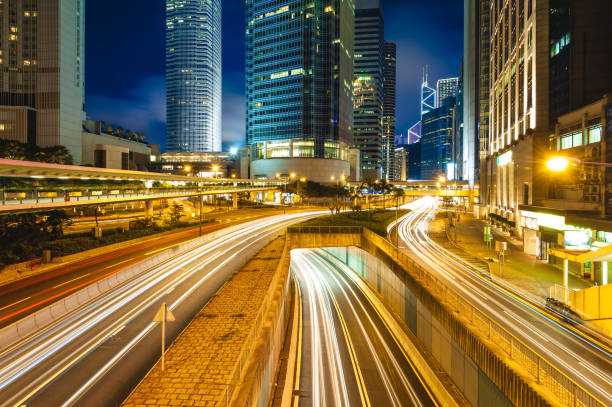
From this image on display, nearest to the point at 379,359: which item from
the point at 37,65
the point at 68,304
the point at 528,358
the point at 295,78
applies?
the point at 528,358

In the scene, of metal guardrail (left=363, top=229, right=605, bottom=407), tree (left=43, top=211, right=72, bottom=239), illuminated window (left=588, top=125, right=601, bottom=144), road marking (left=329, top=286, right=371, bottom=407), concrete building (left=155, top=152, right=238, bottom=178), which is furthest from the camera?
concrete building (left=155, top=152, right=238, bottom=178)

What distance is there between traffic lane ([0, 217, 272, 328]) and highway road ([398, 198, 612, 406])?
84.0 feet

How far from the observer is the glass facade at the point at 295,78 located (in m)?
127

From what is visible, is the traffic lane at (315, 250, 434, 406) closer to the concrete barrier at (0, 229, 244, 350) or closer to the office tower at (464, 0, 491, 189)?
the concrete barrier at (0, 229, 244, 350)

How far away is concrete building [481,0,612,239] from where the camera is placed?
33.3 m

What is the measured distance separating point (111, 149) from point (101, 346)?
97.0 metres

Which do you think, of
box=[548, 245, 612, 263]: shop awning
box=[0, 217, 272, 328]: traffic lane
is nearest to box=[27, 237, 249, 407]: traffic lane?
box=[0, 217, 272, 328]: traffic lane

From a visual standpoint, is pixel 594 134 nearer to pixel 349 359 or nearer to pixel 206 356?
pixel 349 359

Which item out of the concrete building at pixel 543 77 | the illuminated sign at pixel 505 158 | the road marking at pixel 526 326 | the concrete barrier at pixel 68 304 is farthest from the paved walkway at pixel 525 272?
the concrete barrier at pixel 68 304

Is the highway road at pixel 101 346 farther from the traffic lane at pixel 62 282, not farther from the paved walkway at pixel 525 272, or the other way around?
the paved walkway at pixel 525 272

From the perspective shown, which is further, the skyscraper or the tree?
the skyscraper

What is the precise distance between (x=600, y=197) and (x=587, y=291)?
11.9m

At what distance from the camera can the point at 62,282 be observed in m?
20.5

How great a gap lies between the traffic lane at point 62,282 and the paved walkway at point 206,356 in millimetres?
9535
